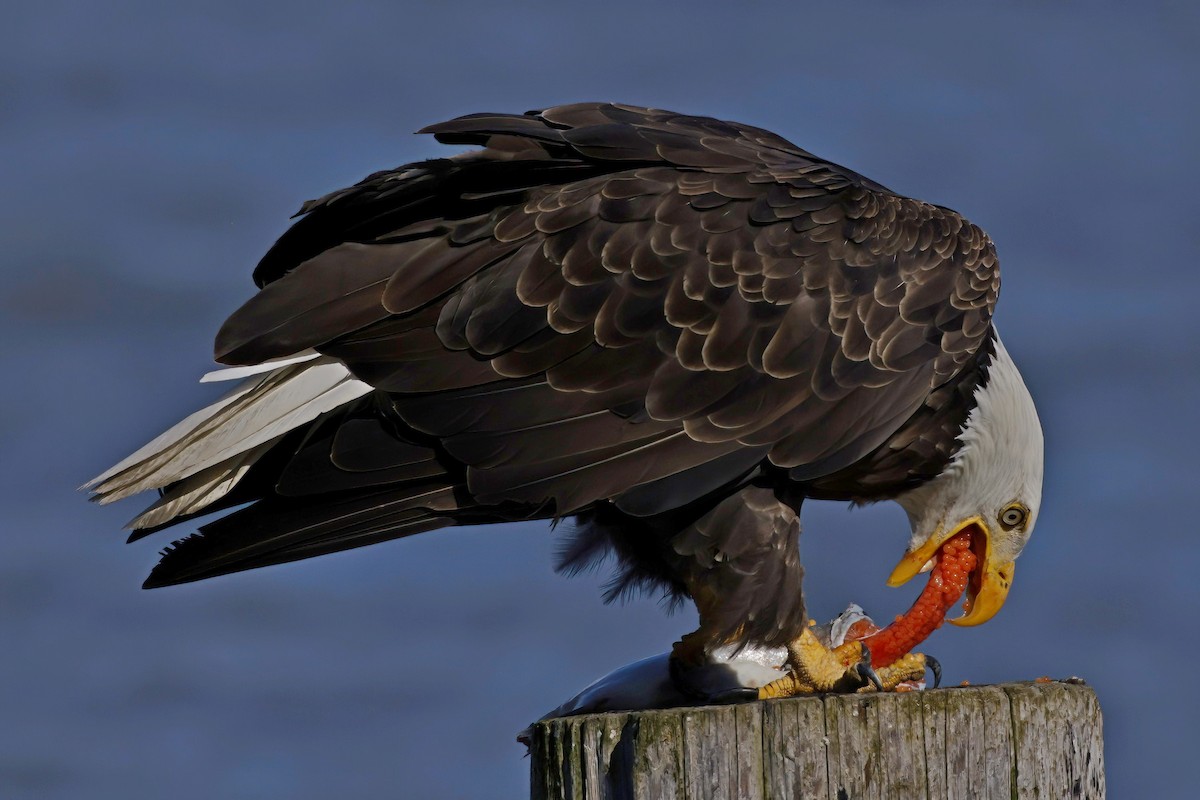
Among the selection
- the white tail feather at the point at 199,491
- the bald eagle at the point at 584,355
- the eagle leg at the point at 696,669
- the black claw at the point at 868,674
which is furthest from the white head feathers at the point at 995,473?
the white tail feather at the point at 199,491

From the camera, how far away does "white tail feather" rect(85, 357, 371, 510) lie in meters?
4.07

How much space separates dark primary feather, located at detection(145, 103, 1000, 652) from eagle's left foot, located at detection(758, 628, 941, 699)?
18 centimetres

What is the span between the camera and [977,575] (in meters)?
5.01

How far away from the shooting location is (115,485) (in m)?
4.06

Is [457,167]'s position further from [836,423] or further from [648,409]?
[836,423]

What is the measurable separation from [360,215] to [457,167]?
0.32 m

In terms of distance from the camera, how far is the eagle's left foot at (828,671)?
437cm

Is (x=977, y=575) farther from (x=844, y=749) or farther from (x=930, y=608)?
(x=844, y=749)

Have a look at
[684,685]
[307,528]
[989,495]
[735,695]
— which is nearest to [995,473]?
[989,495]

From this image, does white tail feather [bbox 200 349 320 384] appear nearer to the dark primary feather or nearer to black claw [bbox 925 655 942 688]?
the dark primary feather

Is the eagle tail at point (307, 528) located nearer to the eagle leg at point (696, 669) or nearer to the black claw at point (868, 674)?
the eagle leg at point (696, 669)

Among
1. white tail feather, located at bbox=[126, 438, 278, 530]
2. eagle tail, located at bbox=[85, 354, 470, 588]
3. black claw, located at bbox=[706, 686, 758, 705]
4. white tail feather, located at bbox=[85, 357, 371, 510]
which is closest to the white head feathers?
black claw, located at bbox=[706, 686, 758, 705]

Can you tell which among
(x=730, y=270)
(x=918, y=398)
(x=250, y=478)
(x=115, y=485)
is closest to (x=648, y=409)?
(x=730, y=270)

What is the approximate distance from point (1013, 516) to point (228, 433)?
258 cm
